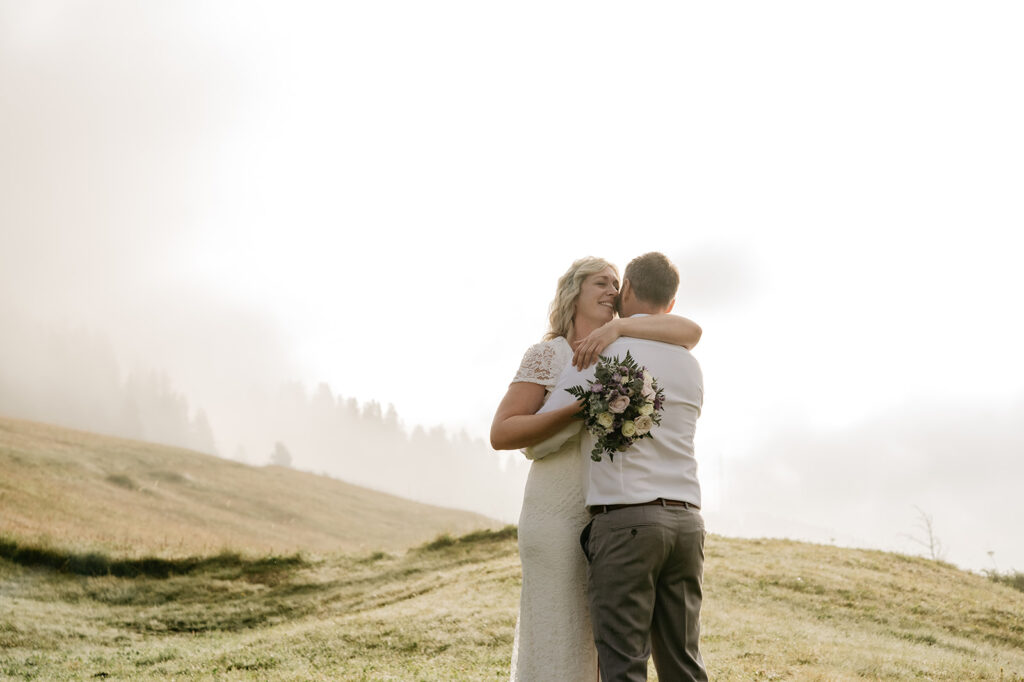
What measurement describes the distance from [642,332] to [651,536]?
1185mm

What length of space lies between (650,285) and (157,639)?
55.5ft

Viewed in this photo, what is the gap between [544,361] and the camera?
505 cm

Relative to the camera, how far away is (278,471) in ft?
213

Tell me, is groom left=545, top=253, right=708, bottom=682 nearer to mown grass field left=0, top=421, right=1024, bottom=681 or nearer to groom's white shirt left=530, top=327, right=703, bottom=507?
groom's white shirt left=530, top=327, right=703, bottom=507

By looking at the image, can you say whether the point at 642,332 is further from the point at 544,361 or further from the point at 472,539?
the point at 472,539

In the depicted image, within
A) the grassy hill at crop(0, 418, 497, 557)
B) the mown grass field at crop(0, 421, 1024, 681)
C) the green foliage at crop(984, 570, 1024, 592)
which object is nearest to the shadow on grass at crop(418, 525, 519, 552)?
the mown grass field at crop(0, 421, 1024, 681)

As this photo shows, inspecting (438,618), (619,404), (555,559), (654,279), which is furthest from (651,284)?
(438,618)

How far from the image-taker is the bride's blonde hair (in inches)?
209

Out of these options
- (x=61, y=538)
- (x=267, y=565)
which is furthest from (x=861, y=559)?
(x=61, y=538)

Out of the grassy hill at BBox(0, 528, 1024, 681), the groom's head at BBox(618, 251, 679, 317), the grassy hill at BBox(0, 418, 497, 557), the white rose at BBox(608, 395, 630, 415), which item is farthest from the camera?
the grassy hill at BBox(0, 418, 497, 557)

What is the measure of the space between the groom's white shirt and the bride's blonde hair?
62 cm

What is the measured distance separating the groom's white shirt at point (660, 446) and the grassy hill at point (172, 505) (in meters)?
23.4

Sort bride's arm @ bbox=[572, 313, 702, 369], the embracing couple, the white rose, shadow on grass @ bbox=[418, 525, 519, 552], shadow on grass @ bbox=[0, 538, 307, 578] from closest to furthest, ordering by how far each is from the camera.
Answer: the white rose → the embracing couple → bride's arm @ bbox=[572, 313, 702, 369] → shadow on grass @ bbox=[0, 538, 307, 578] → shadow on grass @ bbox=[418, 525, 519, 552]

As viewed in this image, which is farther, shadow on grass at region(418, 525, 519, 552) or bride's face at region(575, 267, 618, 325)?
shadow on grass at region(418, 525, 519, 552)
